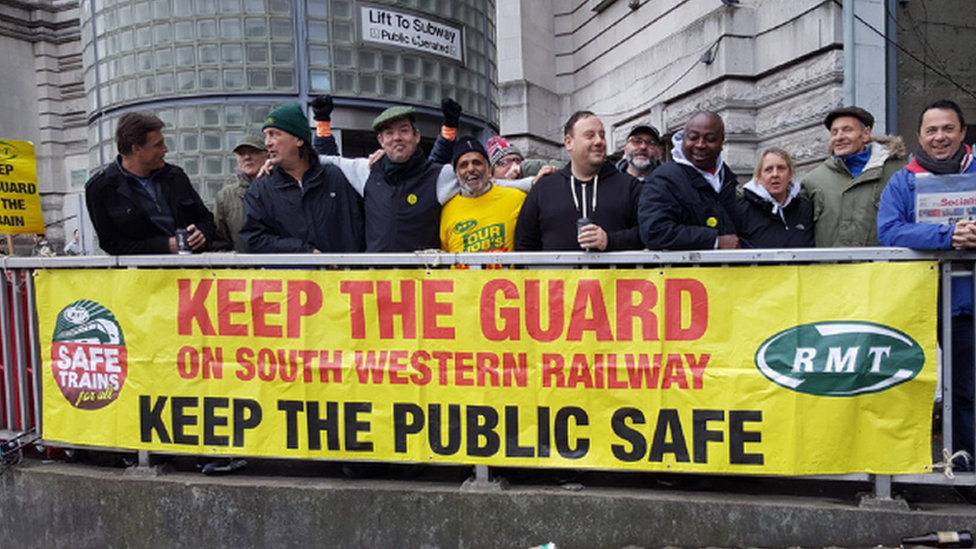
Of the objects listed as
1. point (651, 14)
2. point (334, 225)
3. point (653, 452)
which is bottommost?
point (653, 452)

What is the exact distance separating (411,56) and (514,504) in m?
6.95

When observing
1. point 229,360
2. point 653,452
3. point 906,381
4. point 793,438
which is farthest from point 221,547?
point 906,381

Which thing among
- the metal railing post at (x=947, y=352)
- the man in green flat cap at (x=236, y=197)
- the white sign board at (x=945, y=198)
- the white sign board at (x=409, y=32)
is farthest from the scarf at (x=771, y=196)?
the white sign board at (x=409, y=32)

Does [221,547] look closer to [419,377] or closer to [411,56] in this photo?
[419,377]

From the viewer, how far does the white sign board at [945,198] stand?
3.09 meters

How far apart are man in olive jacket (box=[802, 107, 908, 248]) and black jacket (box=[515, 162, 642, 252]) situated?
1327mm

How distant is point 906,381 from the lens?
3146 mm

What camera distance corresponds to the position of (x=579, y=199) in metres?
3.75

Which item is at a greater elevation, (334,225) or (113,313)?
(334,225)

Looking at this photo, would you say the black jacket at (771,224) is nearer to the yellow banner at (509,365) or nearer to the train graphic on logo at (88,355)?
the yellow banner at (509,365)

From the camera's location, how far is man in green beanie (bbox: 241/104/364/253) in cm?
411

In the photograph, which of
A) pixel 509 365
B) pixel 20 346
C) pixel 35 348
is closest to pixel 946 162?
pixel 509 365

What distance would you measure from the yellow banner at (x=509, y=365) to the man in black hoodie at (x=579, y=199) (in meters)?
0.43

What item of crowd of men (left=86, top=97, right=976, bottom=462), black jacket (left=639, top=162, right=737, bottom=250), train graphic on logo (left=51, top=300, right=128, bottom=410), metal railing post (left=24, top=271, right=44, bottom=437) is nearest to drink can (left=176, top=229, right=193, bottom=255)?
crowd of men (left=86, top=97, right=976, bottom=462)
